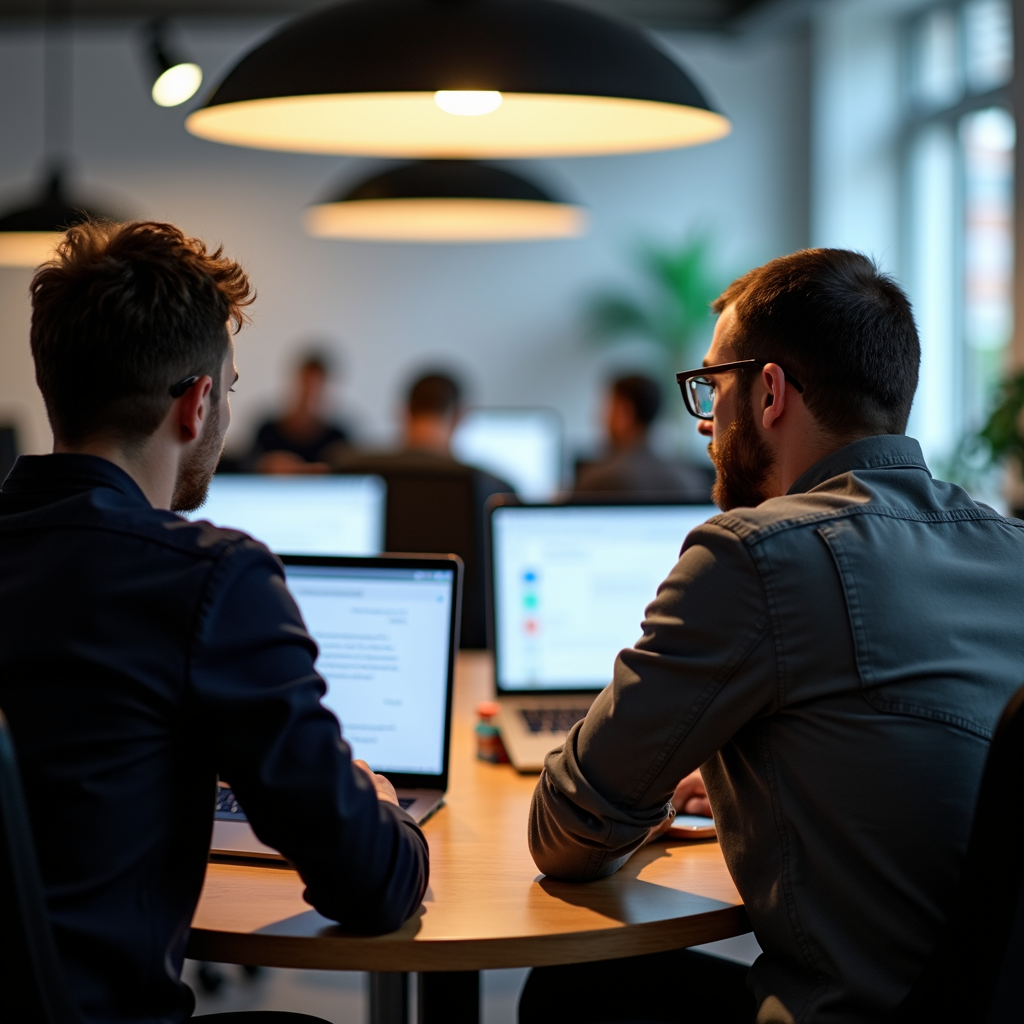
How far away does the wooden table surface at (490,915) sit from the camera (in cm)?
124

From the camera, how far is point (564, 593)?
7.17 ft

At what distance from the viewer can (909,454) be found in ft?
4.52

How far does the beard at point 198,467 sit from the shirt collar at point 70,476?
0.09 metres

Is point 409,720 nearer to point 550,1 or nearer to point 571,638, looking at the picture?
point 571,638

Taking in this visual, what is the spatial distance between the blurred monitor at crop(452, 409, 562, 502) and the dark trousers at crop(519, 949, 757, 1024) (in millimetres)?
4792

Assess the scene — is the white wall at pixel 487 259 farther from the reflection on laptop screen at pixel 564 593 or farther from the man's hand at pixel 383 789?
the man's hand at pixel 383 789

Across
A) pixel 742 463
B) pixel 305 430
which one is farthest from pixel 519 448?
pixel 742 463

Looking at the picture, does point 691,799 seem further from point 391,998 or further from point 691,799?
point 391,998

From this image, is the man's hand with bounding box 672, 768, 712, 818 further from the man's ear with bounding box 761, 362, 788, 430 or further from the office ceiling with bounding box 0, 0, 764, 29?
the office ceiling with bounding box 0, 0, 764, 29

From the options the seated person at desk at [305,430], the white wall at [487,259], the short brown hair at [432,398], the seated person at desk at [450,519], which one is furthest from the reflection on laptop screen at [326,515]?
the white wall at [487,259]

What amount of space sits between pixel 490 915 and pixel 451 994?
44 centimetres

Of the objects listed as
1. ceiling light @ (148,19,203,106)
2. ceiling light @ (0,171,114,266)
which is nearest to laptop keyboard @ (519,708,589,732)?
ceiling light @ (148,19,203,106)

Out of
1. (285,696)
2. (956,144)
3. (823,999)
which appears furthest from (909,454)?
(956,144)

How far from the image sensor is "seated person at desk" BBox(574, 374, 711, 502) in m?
4.09
